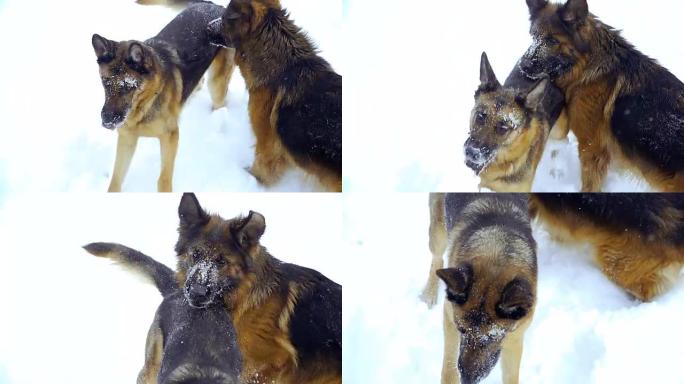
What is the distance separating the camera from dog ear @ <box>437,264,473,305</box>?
2.34 meters

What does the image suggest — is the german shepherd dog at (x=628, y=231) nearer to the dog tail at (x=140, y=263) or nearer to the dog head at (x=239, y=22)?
the dog head at (x=239, y=22)

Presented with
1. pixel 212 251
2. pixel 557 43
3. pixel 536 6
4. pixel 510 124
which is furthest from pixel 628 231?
pixel 212 251

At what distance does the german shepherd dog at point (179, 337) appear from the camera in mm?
2344

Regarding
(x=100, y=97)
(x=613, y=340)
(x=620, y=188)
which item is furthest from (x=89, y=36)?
(x=613, y=340)

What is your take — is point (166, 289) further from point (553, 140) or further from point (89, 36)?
point (553, 140)

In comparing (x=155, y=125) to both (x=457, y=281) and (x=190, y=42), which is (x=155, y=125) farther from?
(x=457, y=281)

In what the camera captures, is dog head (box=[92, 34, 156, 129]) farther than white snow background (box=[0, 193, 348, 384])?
No

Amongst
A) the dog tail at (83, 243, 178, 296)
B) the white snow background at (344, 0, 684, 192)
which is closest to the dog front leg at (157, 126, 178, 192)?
the dog tail at (83, 243, 178, 296)

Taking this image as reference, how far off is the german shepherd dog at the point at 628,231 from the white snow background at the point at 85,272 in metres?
1.06

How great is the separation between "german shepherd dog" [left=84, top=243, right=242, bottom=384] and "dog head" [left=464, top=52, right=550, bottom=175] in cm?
130

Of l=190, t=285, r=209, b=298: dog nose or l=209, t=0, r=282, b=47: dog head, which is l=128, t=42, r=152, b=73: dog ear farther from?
l=190, t=285, r=209, b=298: dog nose

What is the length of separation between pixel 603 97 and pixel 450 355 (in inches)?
52.6

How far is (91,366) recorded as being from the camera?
113 inches

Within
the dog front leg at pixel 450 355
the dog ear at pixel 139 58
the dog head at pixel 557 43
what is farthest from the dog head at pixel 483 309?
the dog ear at pixel 139 58
